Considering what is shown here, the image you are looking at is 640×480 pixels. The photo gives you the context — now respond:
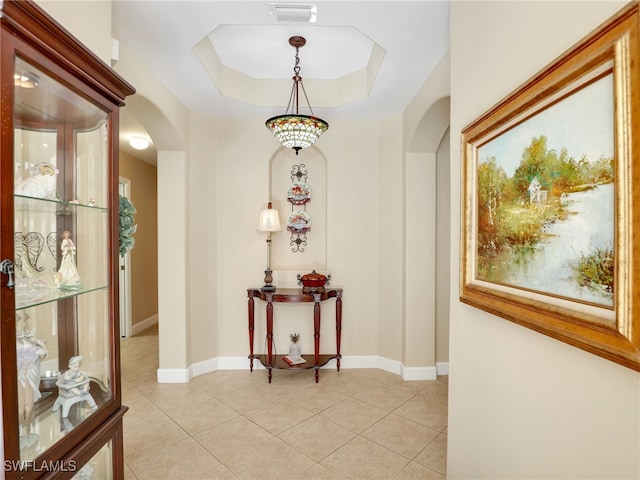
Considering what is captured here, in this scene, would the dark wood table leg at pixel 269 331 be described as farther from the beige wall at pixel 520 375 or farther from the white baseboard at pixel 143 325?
the white baseboard at pixel 143 325

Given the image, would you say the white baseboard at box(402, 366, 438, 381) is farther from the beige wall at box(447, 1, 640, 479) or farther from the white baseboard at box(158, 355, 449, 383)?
the beige wall at box(447, 1, 640, 479)

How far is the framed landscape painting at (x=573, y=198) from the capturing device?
2.35 ft

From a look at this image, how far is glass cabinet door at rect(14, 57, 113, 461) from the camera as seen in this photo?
1010 mm

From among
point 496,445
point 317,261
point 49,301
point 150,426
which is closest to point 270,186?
point 317,261

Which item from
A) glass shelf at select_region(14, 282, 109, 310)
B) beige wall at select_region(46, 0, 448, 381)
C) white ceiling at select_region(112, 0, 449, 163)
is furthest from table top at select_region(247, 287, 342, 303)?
glass shelf at select_region(14, 282, 109, 310)

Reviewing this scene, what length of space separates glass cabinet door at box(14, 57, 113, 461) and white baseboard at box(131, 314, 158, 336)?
13.3 feet

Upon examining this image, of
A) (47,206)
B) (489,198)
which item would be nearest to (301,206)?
(489,198)

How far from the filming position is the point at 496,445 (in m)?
1.27

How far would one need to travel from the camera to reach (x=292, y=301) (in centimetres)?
318

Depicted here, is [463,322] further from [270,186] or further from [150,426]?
[270,186]

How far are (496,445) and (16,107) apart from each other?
1958mm

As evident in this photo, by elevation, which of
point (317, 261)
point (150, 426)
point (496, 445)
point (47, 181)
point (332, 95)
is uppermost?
point (332, 95)

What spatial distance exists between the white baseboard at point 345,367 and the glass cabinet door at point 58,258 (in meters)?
2.06

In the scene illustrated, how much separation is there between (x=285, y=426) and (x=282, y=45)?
289 centimetres
